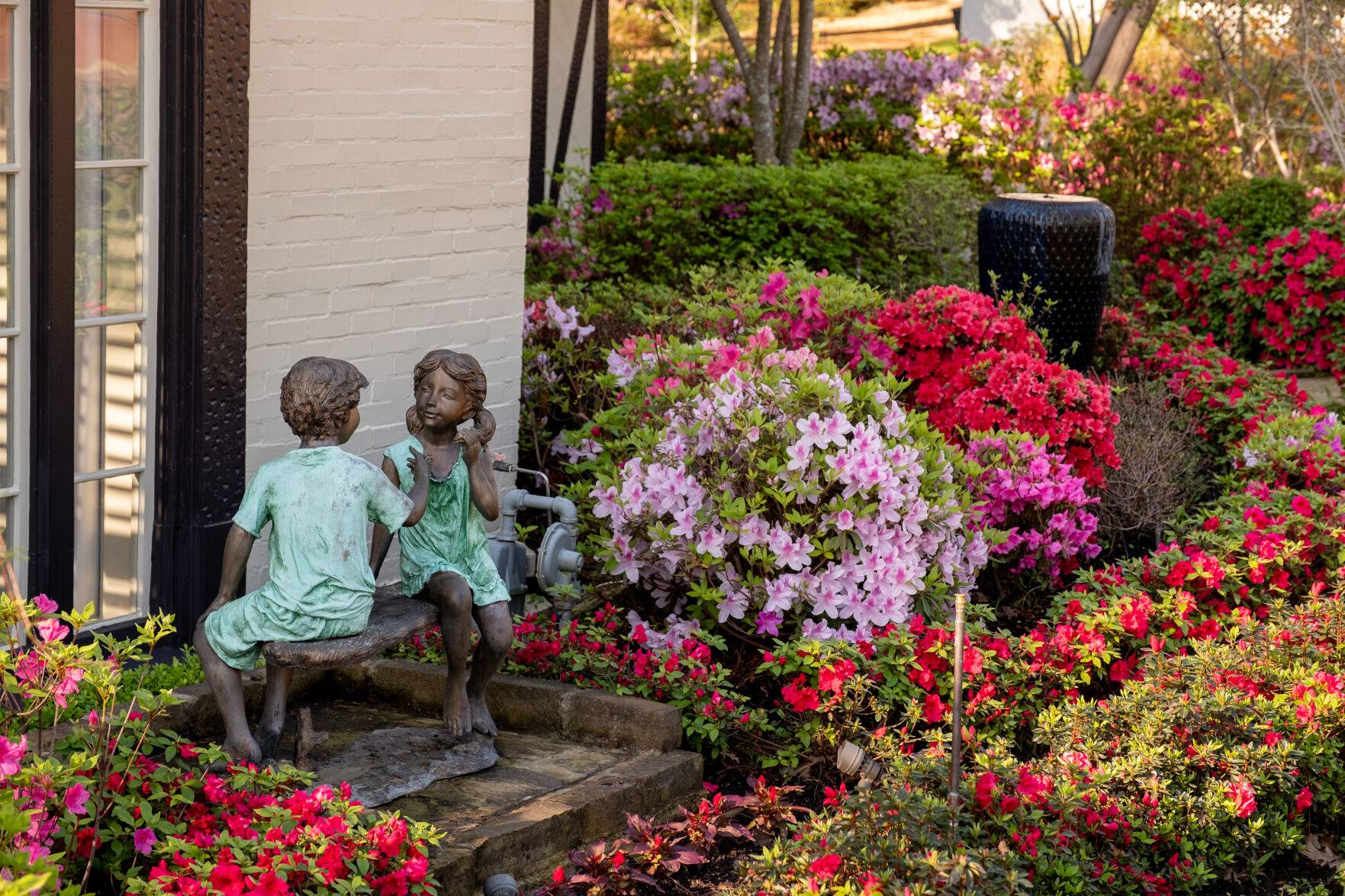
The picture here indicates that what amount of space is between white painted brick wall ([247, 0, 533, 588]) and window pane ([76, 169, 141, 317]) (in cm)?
37

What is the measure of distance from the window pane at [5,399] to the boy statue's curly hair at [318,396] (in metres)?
1.08

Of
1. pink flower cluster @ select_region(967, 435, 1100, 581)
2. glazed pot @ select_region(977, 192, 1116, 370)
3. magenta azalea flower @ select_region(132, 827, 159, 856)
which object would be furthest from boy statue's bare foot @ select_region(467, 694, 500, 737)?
Answer: glazed pot @ select_region(977, 192, 1116, 370)

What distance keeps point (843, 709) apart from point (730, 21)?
22.2ft

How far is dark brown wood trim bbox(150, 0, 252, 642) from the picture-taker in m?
4.14

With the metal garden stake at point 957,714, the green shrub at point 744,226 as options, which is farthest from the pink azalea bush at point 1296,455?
the metal garden stake at point 957,714

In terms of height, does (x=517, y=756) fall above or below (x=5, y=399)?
below

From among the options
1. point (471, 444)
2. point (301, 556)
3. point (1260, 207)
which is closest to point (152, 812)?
point (301, 556)

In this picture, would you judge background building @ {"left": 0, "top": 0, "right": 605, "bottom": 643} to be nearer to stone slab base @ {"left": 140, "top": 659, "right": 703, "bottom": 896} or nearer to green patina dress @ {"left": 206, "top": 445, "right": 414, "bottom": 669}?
stone slab base @ {"left": 140, "top": 659, "right": 703, "bottom": 896}

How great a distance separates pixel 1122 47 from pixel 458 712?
11.6 m

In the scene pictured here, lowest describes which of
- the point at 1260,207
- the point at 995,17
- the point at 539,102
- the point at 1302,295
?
the point at 1302,295

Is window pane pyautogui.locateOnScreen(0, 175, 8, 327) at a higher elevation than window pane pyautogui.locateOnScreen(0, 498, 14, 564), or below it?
higher

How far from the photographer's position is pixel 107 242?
165 inches

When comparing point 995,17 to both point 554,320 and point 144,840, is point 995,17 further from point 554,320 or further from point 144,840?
point 144,840

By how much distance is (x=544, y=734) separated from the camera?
409 centimetres
